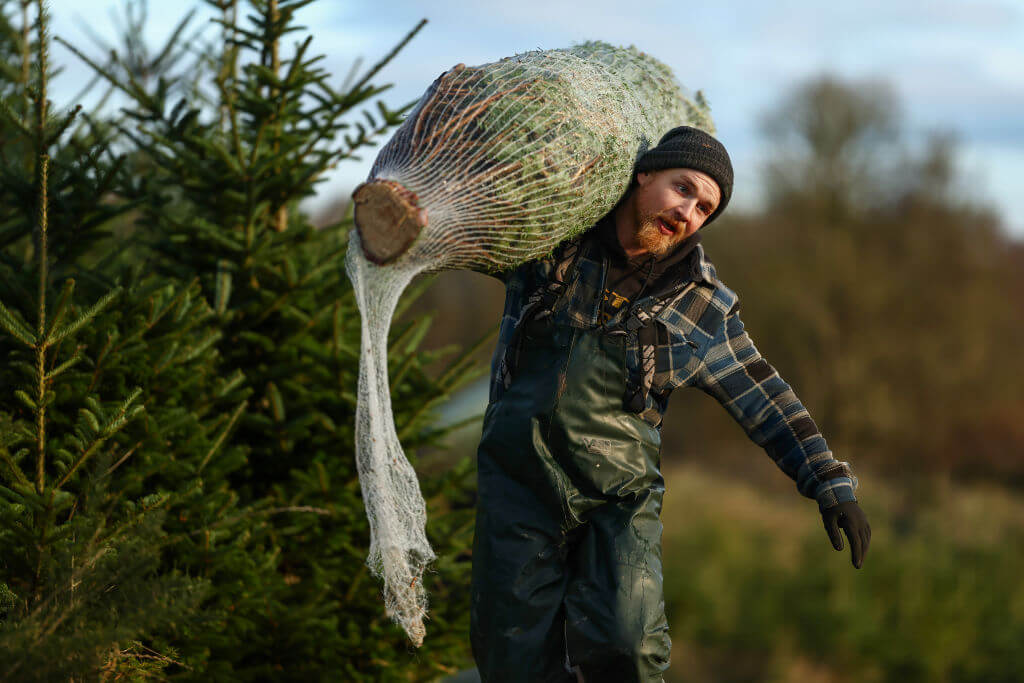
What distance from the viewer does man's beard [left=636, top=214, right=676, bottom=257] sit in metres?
2.44

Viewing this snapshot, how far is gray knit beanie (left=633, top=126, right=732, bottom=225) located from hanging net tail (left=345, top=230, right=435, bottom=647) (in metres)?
0.77

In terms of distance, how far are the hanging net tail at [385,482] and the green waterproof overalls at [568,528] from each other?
212mm

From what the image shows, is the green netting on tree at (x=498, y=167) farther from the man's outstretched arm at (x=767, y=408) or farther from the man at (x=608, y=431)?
the man's outstretched arm at (x=767, y=408)

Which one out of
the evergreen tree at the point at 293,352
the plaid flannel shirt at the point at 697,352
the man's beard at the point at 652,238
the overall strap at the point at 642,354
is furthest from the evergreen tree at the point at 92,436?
the man's beard at the point at 652,238

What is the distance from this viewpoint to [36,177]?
9.15 feet

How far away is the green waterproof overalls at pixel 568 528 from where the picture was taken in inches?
92.7

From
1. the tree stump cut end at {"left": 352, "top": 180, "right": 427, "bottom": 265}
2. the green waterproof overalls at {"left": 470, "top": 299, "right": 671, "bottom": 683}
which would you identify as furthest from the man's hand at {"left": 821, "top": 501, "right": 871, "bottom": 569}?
the tree stump cut end at {"left": 352, "top": 180, "right": 427, "bottom": 265}

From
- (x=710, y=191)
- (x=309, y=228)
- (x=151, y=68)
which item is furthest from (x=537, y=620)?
(x=151, y=68)

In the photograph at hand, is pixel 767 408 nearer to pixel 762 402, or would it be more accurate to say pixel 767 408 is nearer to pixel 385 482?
pixel 762 402

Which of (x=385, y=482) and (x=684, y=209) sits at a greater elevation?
(x=684, y=209)

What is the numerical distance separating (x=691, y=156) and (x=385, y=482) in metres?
1.19

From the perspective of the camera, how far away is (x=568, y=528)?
2428 millimetres

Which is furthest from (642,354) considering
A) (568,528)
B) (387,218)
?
(387,218)

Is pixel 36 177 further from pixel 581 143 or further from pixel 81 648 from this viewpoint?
pixel 581 143
